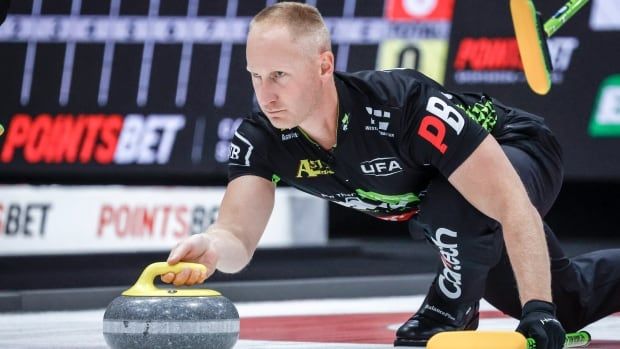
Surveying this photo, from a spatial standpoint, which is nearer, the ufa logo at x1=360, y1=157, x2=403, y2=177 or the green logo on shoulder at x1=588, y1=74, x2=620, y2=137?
the ufa logo at x1=360, y1=157, x2=403, y2=177

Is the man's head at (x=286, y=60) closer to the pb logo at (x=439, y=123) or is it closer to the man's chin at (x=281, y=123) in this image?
the man's chin at (x=281, y=123)

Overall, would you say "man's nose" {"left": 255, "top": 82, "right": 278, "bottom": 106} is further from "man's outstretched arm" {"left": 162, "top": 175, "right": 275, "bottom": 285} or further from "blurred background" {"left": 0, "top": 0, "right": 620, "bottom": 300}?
"blurred background" {"left": 0, "top": 0, "right": 620, "bottom": 300}

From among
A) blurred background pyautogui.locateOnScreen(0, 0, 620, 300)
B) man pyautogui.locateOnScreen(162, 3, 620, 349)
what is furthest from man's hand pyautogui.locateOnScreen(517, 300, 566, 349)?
blurred background pyautogui.locateOnScreen(0, 0, 620, 300)

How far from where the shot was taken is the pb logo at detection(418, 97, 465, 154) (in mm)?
3109

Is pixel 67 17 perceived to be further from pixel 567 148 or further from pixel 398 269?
pixel 567 148

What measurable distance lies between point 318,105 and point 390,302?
2741 millimetres

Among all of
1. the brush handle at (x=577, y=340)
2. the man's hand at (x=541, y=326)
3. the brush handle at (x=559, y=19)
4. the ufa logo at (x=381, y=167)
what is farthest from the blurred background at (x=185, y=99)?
the man's hand at (x=541, y=326)

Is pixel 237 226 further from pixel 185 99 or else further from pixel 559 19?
pixel 185 99

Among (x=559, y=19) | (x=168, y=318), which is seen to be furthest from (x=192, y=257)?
(x=559, y=19)

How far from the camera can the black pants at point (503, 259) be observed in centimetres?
339

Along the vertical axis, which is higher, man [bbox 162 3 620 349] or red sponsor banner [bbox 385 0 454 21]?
man [bbox 162 3 620 349]

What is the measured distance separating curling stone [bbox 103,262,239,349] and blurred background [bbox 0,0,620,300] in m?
3.42

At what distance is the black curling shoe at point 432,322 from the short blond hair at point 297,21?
0.90m

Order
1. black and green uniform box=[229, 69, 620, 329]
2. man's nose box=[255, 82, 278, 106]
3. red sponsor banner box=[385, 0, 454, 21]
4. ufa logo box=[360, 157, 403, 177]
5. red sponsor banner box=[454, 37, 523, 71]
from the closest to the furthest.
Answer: man's nose box=[255, 82, 278, 106]
black and green uniform box=[229, 69, 620, 329]
ufa logo box=[360, 157, 403, 177]
red sponsor banner box=[385, 0, 454, 21]
red sponsor banner box=[454, 37, 523, 71]
